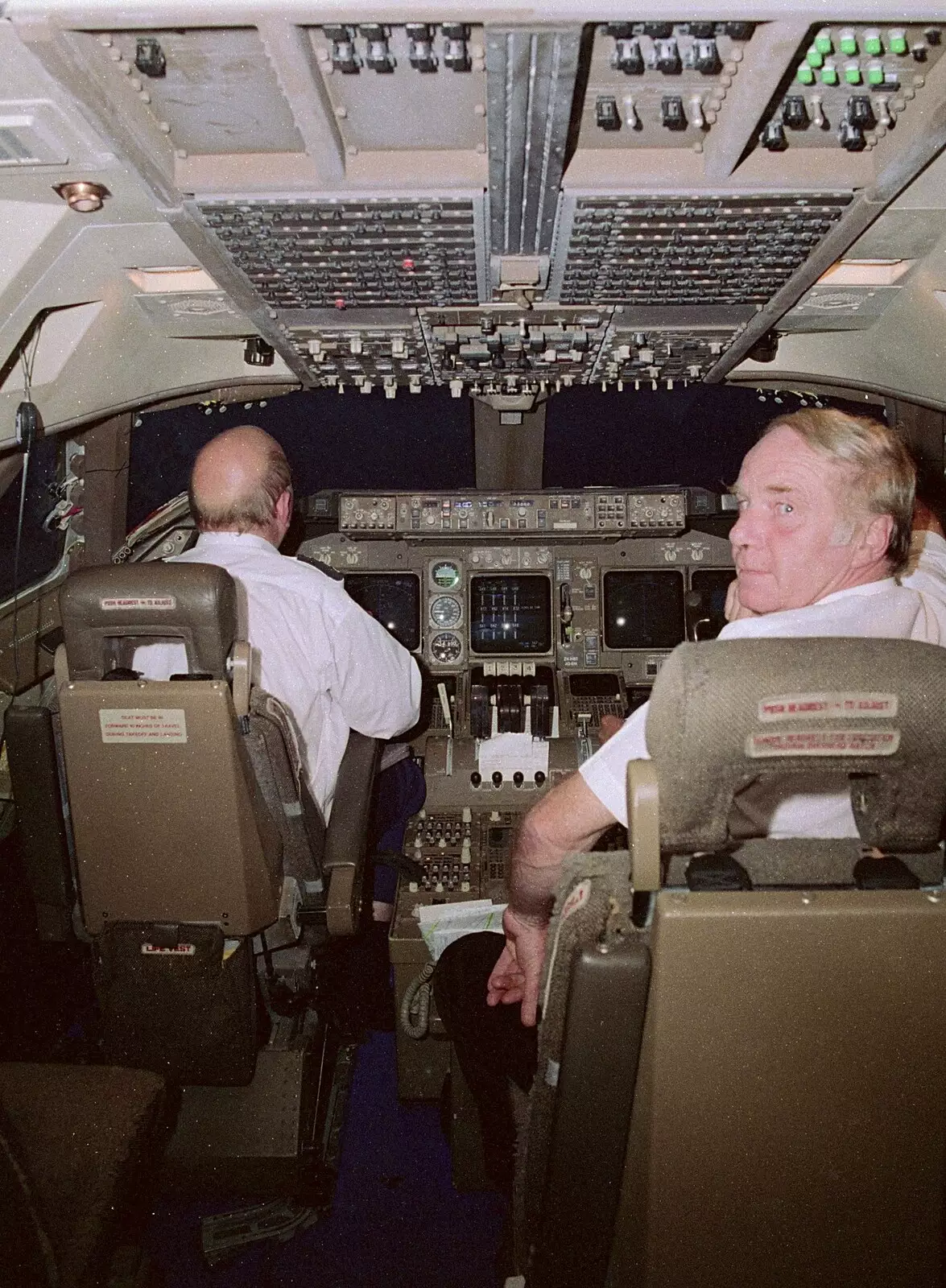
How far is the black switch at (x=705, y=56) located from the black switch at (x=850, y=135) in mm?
292

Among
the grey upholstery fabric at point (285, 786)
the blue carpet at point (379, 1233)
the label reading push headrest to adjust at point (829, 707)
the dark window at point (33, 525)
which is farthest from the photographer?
the dark window at point (33, 525)

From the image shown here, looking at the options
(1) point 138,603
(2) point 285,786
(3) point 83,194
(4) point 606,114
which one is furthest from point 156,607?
(4) point 606,114

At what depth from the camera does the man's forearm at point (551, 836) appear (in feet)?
3.68

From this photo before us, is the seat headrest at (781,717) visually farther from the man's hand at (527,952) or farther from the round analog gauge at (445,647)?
the round analog gauge at (445,647)

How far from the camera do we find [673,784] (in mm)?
802

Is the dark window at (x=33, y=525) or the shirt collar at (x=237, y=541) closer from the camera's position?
the shirt collar at (x=237, y=541)

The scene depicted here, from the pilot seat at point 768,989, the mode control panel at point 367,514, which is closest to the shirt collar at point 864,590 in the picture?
the pilot seat at point 768,989

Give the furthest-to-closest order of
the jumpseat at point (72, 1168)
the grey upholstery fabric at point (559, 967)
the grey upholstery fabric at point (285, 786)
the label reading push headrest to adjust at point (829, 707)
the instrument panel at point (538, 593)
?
1. the instrument panel at point (538, 593)
2. the grey upholstery fabric at point (285, 786)
3. the jumpseat at point (72, 1168)
4. the grey upholstery fabric at point (559, 967)
5. the label reading push headrest to adjust at point (829, 707)

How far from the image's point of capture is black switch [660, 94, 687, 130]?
3.67ft

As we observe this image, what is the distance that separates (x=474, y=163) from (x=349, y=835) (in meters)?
1.46

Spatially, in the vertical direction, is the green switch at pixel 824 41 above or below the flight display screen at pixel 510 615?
above

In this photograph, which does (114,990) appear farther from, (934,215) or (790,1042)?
(934,215)

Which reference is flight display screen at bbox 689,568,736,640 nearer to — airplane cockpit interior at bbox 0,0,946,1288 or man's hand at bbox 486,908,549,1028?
airplane cockpit interior at bbox 0,0,946,1288

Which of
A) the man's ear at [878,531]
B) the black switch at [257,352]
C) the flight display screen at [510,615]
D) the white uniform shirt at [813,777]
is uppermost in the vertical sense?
the black switch at [257,352]
